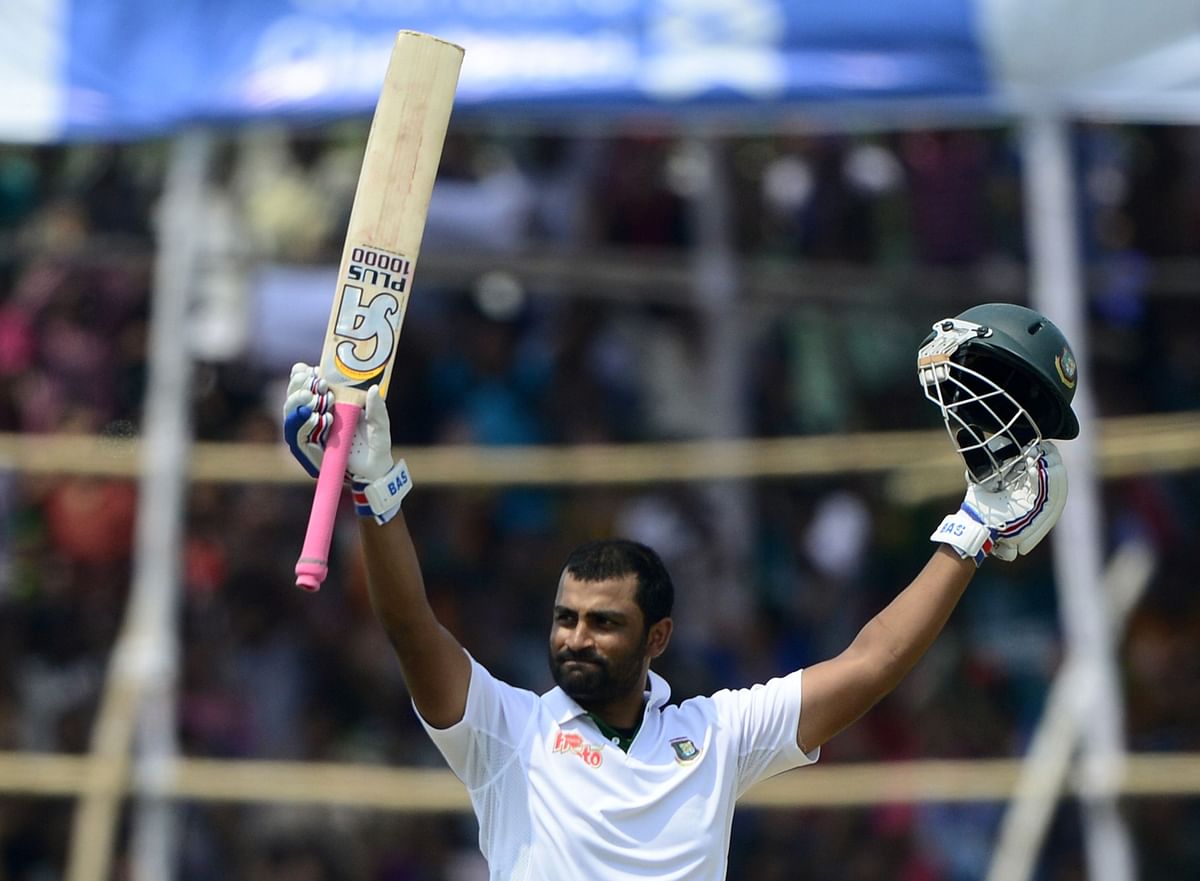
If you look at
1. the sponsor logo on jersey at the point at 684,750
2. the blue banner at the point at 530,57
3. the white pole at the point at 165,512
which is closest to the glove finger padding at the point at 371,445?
the sponsor logo on jersey at the point at 684,750

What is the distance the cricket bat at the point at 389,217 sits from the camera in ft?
11.7

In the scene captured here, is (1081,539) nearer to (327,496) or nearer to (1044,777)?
(1044,777)

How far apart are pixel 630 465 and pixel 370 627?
1.30 m

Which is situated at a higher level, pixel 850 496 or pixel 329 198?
pixel 329 198

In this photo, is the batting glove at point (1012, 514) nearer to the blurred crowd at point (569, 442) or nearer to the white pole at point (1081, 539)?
the white pole at point (1081, 539)

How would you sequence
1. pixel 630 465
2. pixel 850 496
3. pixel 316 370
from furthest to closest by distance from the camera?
pixel 850 496 → pixel 630 465 → pixel 316 370

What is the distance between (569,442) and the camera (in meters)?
8.09

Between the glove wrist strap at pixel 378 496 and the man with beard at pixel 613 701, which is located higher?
the glove wrist strap at pixel 378 496

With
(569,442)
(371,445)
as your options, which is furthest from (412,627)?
(569,442)

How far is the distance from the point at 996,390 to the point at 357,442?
4.02ft

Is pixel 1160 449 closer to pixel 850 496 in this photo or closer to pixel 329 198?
pixel 850 496

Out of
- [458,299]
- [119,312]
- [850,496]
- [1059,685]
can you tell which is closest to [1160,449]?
[1059,685]

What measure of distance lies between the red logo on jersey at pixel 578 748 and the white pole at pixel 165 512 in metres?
3.49

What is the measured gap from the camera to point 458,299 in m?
8.27
